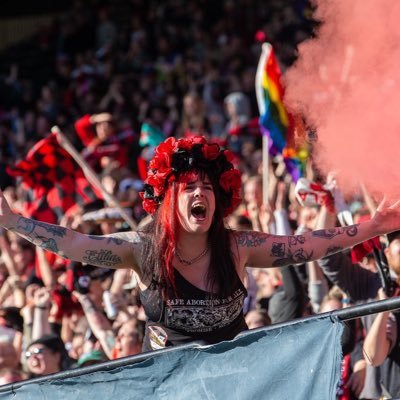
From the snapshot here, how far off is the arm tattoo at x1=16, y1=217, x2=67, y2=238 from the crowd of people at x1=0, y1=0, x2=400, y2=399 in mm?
159

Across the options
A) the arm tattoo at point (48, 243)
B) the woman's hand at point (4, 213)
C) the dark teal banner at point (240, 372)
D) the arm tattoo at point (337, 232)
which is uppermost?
the woman's hand at point (4, 213)

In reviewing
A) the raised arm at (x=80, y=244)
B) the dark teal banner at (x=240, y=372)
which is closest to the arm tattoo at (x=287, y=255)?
the raised arm at (x=80, y=244)

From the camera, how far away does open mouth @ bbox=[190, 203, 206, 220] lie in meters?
4.29

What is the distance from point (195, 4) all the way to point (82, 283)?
10.0 meters

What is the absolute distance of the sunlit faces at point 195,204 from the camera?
14.1 ft

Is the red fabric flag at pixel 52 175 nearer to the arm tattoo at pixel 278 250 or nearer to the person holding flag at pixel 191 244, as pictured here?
the person holding flag at pixel 191 244

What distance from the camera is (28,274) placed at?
863 cm

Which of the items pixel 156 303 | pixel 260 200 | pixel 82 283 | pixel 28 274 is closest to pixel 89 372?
pixel 156 303

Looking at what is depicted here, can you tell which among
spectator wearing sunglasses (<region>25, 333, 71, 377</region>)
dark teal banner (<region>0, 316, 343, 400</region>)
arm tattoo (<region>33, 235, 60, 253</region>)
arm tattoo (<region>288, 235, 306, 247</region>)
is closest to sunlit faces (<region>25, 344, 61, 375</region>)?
spectator wearing sunglasses (<region>25, 333, 71, 377</region>)

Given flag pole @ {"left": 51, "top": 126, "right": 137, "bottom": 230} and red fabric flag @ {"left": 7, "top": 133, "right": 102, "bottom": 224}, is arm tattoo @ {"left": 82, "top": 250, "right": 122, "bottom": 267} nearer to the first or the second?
flag pole @ {"left": 51, "top": 126, "right": 137, "bottom": 230}

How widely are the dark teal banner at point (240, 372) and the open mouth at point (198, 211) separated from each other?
2.52 ft

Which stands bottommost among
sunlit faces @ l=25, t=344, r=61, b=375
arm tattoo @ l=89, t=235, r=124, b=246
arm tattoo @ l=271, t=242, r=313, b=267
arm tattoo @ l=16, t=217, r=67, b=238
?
sunlit faces @ l=25, t=344, r=61, b=375

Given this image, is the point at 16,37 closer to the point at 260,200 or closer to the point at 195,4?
the point at 195,4

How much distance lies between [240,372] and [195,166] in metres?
1.05
